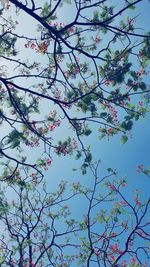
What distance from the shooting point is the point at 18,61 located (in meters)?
7.71

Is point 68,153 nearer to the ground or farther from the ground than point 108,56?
nearer to the ground

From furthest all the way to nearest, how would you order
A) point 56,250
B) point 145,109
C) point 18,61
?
1. point 56,250
2. point 145,109
3. point 18,61

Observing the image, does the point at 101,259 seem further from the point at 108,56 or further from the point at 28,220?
the point at 108,56

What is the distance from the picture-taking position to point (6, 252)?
15406mm

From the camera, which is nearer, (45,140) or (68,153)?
(45,140)

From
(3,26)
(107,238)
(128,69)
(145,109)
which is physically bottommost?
(107,238)

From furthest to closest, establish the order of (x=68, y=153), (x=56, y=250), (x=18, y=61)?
1. (x=56, y=250)
2. (x=68, y=153)
3. (x=18, y=61)

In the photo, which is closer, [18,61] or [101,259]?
[18,61]

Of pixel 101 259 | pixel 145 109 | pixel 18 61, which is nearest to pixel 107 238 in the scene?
pixel 101 259

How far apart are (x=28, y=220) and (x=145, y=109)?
9.87 m

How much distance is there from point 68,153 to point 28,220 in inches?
318

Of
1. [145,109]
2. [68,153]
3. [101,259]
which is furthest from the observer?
[101,259]

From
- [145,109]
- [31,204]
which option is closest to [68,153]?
[145,109]

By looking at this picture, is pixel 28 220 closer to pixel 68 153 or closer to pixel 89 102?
pixel 68 153
